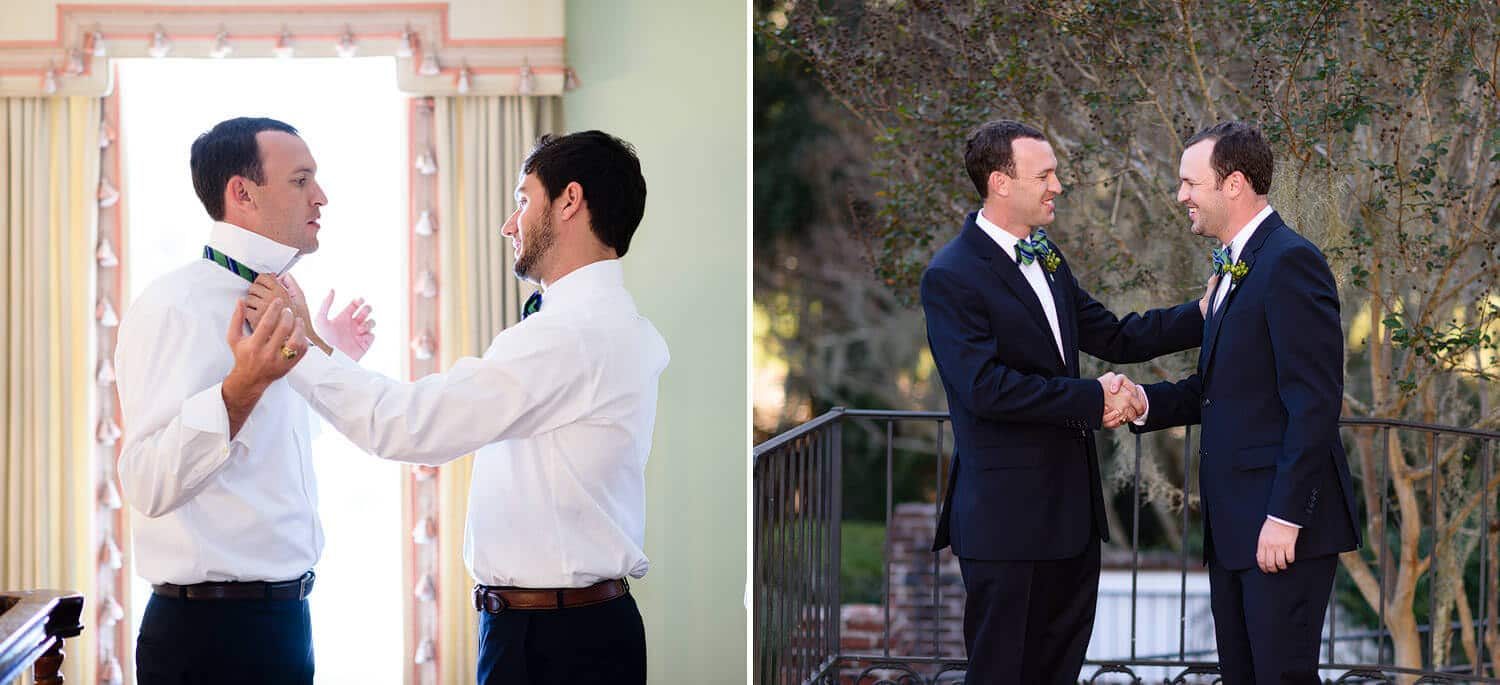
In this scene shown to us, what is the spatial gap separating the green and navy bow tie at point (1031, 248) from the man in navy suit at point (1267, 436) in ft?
1.22

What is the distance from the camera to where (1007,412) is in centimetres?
275

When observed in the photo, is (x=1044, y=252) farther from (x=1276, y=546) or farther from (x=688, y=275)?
(x=688, y=275)

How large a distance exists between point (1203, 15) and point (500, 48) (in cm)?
228

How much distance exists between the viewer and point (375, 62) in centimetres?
429

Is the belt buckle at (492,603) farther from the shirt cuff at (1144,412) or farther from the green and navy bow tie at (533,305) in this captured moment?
the shirt cuff at (1144,412)

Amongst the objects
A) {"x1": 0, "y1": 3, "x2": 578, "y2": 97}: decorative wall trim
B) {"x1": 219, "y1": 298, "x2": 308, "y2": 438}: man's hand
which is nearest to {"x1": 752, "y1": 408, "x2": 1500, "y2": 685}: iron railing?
{"x1": 0, "y1": 3, "x2": 578, "y2": 97}: decorative wall trim

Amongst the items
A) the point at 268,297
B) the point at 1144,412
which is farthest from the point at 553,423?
the point at 1144,412

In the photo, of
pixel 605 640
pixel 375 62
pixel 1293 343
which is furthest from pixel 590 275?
pixel 375 62

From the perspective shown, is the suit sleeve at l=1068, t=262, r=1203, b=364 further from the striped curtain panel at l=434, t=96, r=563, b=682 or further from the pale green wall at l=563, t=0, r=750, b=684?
the striped curtain panel at l=434, t=96, r=563, b=682

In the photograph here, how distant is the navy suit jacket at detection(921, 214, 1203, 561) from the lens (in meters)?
2.76

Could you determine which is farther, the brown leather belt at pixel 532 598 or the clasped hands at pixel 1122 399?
the clasped hands at pixel 1122 399

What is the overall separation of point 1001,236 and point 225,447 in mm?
1689

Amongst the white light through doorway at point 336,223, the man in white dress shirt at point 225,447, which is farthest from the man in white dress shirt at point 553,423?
the white light through doorway at point 336,223

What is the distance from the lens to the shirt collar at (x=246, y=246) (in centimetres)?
236
